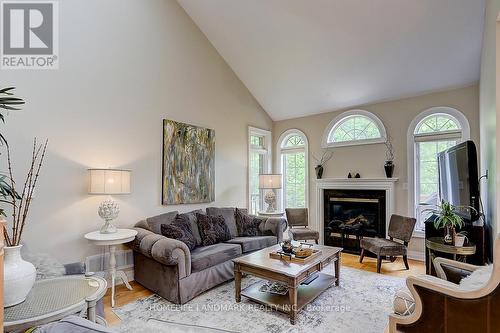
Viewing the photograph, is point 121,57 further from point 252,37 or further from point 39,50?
point 252,37

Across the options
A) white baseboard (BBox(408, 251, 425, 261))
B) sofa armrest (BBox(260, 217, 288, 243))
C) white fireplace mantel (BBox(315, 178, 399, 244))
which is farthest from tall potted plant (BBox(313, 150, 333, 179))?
white baseboard (BBox(408, 251, 425, 261))

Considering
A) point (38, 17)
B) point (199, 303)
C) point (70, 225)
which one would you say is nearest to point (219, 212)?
point (199, 303)

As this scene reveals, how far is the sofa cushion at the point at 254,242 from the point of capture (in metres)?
3.88

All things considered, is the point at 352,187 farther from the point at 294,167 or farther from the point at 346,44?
the point at 346,44

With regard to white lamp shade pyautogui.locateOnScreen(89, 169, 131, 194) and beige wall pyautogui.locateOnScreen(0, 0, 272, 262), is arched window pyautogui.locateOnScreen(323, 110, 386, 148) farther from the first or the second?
white lamp shade pyautogui.locateOnScreen(89, 169, 131, 194)

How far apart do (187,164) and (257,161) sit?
2.07 meters

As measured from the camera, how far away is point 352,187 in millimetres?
5145

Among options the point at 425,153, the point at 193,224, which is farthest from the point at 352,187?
the point at 193,224

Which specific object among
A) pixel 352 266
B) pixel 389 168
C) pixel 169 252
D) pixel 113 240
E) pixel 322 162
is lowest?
pixel 352 266

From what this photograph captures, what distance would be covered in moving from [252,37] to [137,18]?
1764mm

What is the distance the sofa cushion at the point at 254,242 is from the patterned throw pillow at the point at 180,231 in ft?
2.04

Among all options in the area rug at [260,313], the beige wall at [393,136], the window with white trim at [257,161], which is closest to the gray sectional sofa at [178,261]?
the area rug at [260,313]

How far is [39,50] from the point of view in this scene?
3.09 m

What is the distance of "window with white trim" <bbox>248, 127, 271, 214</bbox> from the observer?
5.80 meters
